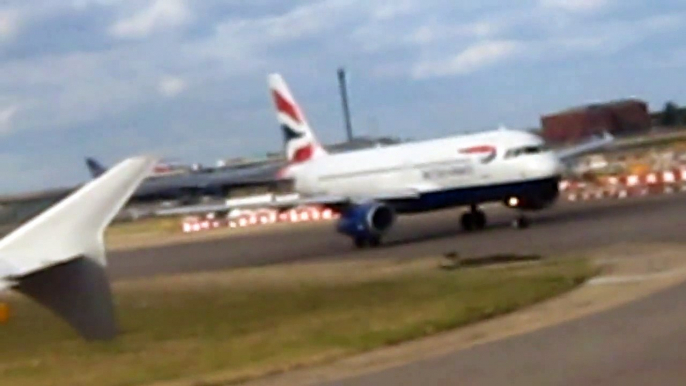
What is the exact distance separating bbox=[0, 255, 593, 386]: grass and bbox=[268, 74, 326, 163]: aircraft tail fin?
16.3 m

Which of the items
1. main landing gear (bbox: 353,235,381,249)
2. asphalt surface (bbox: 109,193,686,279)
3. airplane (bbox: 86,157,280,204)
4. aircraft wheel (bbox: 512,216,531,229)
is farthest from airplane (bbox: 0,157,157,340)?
airplane (bbox: 86,157,280,204)

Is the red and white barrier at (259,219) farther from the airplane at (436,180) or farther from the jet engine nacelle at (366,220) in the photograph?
the jet engine nacelle at (366,220)

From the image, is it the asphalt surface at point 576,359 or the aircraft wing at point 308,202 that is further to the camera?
the aircraft wing at point 308,202

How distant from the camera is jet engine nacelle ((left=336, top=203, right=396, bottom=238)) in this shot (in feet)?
132

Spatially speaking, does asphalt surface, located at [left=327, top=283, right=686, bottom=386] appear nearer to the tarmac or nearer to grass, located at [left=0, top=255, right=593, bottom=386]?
the tarmac

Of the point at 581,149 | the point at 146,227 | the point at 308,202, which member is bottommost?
the point at 146,227

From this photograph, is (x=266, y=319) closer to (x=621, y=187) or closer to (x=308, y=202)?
(x=308, y=202)

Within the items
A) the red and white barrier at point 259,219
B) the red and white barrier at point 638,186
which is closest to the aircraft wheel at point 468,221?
the red and white barrier at point 638,186

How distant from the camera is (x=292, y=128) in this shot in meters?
49.2

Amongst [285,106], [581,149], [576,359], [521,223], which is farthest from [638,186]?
[576,359]

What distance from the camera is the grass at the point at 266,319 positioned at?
58.4ft

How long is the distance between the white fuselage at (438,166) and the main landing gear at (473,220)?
121 centimetres

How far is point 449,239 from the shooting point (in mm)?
39719

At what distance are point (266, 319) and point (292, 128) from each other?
26.5m
